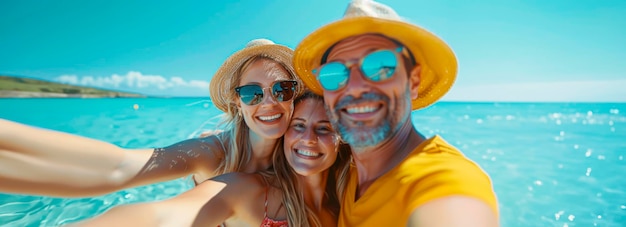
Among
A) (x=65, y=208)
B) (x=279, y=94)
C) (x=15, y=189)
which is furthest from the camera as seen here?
(x=65, y=208)

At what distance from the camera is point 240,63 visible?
3156mm

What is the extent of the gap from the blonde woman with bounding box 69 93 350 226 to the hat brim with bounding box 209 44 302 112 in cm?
43

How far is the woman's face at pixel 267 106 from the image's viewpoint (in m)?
2.85

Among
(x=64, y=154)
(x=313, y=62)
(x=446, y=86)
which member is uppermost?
(x=313, y=62)

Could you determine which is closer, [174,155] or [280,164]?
[174,155]

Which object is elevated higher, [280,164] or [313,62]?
[313,62]

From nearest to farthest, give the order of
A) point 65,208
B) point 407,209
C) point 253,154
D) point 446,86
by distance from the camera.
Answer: point 407,209
point 446,86
point 253,154
point 65,208

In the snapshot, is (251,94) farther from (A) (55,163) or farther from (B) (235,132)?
(A) (55,163)

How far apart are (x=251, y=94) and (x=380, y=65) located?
1.41 metres

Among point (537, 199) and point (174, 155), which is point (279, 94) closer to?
point (174, 155)

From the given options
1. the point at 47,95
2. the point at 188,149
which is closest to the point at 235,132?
the point at 188,149

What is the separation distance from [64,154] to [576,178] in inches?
504

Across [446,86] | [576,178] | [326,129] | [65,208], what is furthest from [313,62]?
[576,178]

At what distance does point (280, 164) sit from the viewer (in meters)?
3.04
